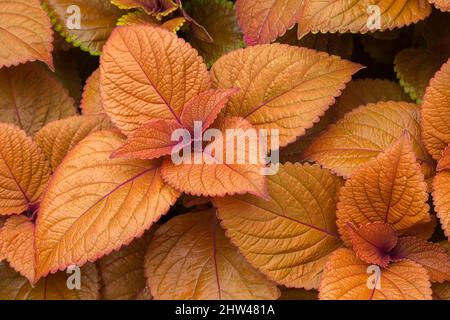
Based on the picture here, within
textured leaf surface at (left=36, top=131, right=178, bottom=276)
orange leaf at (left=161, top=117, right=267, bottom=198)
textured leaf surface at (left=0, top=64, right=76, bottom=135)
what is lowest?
textured leaf surface at (left=36, top=131, right=178, bottom=276)

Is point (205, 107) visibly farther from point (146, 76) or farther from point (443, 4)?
point (443, 4)

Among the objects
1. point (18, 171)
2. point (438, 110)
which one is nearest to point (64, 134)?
point (18, 171)

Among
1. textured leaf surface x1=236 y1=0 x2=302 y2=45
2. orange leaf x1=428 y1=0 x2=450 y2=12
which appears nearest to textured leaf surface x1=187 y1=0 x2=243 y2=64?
Answer: textured leaf surface x1=236 y1=0 x2=302 y2=45

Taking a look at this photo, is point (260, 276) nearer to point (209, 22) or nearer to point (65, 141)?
point (65, 141)

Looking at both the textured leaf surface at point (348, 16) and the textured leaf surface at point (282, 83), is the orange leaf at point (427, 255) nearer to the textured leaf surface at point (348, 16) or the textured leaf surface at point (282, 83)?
the textured leaf surface at point (282, 83)

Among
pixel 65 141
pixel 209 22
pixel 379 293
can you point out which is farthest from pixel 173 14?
pixel 379 293

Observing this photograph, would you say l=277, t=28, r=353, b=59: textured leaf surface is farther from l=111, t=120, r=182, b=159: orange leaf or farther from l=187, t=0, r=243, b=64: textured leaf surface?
l=111, t=120, r=182, b=159: orange leaf
